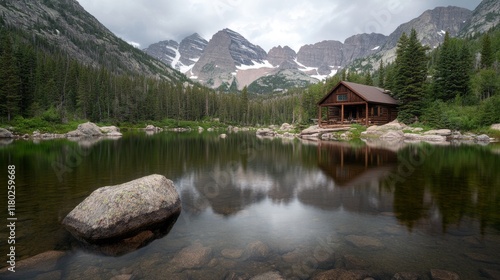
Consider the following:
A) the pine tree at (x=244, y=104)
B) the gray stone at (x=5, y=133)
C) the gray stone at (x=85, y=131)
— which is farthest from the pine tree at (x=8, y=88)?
the pine tree at (x=244, y=104)

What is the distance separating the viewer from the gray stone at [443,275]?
6027mm

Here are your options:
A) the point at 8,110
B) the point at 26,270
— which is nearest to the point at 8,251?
the point at 26,270

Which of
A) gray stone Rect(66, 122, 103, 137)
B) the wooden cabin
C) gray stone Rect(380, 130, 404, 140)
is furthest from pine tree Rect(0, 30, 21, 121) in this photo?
gray stone Rect(380, 130, 404, 140)

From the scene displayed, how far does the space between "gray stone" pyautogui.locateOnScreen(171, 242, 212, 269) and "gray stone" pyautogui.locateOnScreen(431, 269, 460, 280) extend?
5.49 meters

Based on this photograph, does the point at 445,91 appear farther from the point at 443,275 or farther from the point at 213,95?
the point at 213,95

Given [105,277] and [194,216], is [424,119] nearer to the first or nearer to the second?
[194,216]

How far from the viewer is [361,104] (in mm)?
53938

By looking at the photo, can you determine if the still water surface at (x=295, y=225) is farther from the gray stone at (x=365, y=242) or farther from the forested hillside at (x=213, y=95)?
the forested hillside at (x=213, y=95)

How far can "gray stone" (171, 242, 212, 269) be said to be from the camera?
6.93 m

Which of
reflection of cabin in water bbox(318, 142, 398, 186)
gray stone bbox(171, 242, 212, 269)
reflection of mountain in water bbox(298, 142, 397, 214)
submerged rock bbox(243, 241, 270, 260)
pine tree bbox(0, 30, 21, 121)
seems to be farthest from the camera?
pine tree bbox(0, 30, 21, 121)

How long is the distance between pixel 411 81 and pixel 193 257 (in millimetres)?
56422

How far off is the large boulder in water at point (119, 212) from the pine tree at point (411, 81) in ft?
175

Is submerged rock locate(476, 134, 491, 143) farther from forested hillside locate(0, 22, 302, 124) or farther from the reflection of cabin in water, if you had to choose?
forested hillside locate(0, 22, 302, 124)

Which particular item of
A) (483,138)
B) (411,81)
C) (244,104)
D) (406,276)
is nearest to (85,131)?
(411,81)
